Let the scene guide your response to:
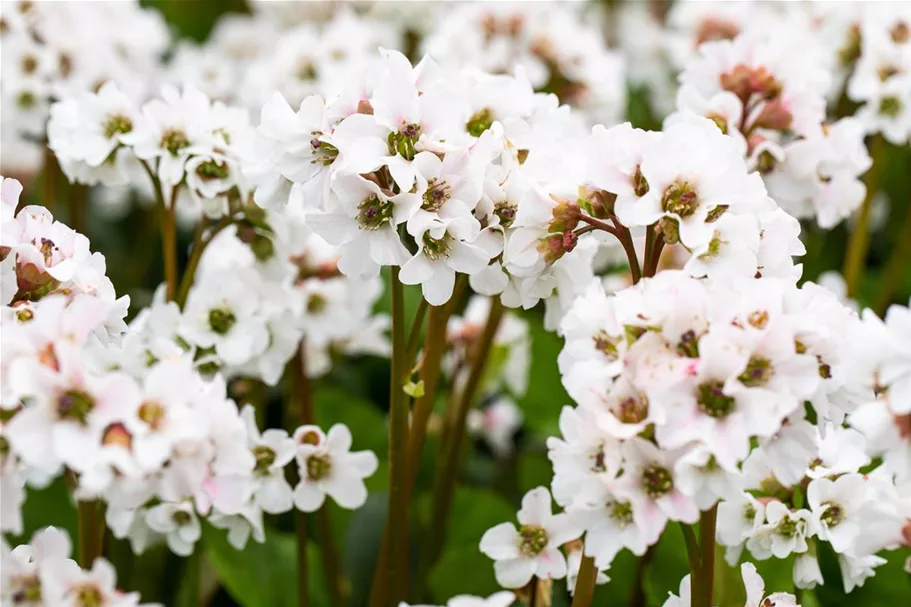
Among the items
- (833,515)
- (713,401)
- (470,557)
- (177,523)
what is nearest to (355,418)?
(470,557)

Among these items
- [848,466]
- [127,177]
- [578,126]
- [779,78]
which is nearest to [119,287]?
[127,177]

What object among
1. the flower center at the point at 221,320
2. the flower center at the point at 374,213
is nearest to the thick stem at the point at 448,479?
the flower center at the point at 221,320

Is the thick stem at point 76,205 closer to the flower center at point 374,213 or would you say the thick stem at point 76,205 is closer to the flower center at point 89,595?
the flower center at point 374,213

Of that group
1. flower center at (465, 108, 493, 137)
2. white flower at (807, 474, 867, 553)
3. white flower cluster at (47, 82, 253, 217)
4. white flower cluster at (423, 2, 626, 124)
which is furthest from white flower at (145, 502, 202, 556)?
white flower cluster at (423, 2, 626, 124)

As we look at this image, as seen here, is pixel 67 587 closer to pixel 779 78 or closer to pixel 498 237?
pixel 498 237

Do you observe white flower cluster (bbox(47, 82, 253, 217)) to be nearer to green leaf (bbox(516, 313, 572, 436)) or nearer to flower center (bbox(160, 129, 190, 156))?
flower center (bbox(160, 129, 190, 156))
